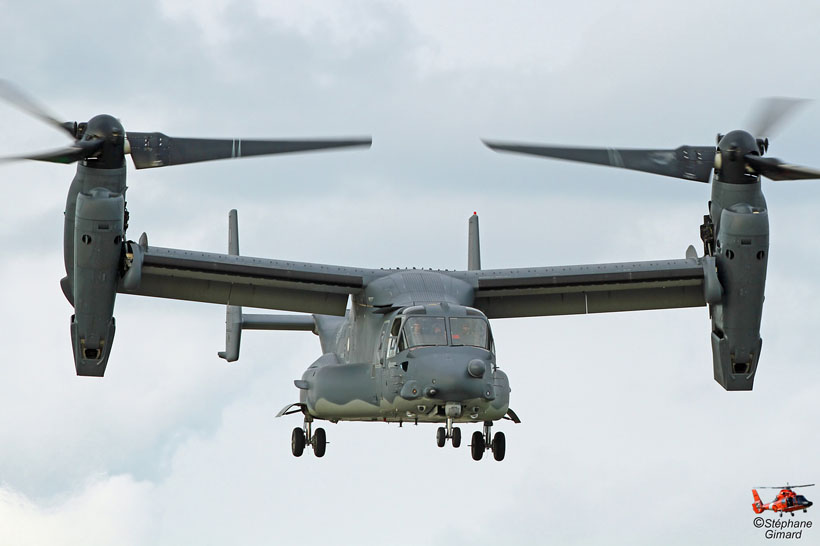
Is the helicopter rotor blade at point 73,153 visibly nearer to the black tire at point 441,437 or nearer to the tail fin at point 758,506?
the black tire at point 441,437

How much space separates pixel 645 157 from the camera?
90.9ft

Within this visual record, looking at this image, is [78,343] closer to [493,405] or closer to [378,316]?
[378,316]

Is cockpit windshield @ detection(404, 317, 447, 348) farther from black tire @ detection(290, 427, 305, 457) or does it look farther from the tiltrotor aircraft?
black tire @ detection(290, 427, 305, 457)

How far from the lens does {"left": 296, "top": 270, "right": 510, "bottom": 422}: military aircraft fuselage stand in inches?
971

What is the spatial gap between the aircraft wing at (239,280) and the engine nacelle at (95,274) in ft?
1.50

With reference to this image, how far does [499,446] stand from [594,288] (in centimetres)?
326

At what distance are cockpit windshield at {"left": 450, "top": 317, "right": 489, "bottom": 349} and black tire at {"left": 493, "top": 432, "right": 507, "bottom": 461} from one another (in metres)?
2.93

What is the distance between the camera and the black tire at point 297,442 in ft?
97.6

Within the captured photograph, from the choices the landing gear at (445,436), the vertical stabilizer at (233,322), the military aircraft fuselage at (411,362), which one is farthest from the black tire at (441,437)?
the vertical stabilizer at (233,322)

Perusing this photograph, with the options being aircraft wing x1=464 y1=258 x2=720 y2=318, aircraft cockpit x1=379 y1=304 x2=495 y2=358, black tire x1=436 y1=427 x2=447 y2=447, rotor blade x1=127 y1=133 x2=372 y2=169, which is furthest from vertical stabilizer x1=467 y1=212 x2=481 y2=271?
aircraft cockpit x1=379 y1=304 x2=495 y2=358

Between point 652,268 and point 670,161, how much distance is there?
196 cm

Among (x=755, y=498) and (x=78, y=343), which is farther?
(x=755, y=498)

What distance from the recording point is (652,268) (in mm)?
28328

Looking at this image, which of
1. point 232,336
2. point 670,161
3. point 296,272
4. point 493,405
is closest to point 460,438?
point 493,405
